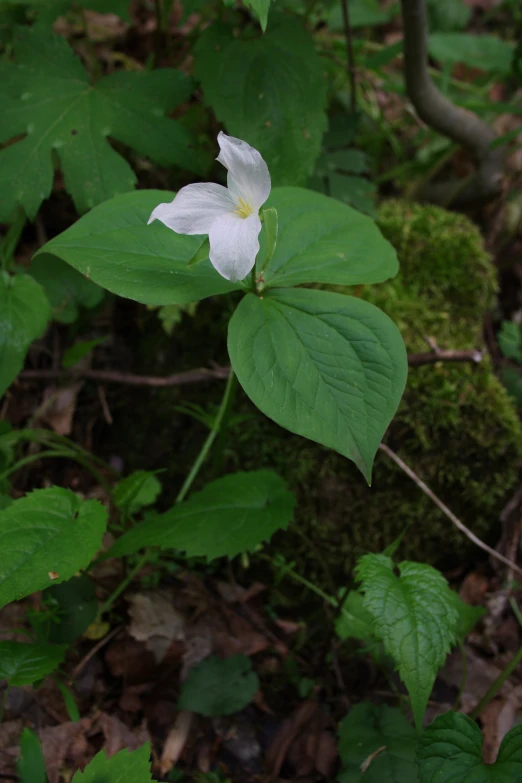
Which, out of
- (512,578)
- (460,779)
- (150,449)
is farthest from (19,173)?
(512,578)

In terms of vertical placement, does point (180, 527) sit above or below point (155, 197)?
below

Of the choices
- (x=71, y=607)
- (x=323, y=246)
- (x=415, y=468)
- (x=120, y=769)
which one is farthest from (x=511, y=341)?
(x=120, y=769)

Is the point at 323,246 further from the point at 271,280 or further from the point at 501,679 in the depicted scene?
the point at 501,679

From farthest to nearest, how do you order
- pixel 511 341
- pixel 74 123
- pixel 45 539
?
pixel 511 341 → pixel 74 123 → pixel 45 539

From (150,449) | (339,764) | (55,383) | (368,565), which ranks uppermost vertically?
(368,565)

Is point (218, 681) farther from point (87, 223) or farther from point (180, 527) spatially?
point (87, 223)

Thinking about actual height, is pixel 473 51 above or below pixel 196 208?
above

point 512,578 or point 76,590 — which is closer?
point 76,590
